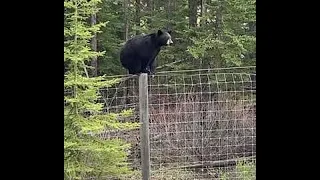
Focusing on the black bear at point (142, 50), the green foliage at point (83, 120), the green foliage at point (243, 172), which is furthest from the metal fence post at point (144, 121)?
the black bear at point (142, 50)

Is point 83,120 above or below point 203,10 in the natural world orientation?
below

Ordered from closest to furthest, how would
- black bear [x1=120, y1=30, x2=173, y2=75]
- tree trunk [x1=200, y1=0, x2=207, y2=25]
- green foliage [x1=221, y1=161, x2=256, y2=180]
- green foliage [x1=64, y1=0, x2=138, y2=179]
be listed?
1. green foliage [x1=64, y1=0, x2=138, y2=179]
2. green foliage [x1=221, y1=161, x2=256, y2=180]
3. black bear [x1=120, y1=30, x2=173, y2=75]
4. tree trunk [x1=200, y1=0, x2=207, y2=25]

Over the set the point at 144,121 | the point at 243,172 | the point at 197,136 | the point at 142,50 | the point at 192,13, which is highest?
the point at 192,13

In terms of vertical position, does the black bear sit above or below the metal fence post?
above

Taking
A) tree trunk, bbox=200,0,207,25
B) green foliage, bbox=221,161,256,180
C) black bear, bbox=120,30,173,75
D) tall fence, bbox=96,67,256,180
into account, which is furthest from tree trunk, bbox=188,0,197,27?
green foliage, bbox=221,161,256,180

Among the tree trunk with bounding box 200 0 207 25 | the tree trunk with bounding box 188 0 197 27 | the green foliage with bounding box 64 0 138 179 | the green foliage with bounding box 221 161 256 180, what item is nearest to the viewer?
the green foliage with bounding box 64 0 138 179

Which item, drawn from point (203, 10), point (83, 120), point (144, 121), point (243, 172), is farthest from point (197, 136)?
point (203, 10)

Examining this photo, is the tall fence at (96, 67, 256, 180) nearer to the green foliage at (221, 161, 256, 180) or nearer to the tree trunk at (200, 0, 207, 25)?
the green foliage at (221, 161, 256, 180)

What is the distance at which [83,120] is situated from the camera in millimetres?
3209

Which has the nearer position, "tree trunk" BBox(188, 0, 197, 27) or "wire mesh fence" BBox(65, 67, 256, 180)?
"wire mesh fence" BBox(65, 67, 256, 180)

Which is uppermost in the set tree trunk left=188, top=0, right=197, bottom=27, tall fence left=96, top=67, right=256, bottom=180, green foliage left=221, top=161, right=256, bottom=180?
tree trunk left=188, top=0, right=197, bottom=27

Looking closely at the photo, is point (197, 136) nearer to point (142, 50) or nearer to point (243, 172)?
point (243, 172)

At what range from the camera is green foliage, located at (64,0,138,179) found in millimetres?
3109
